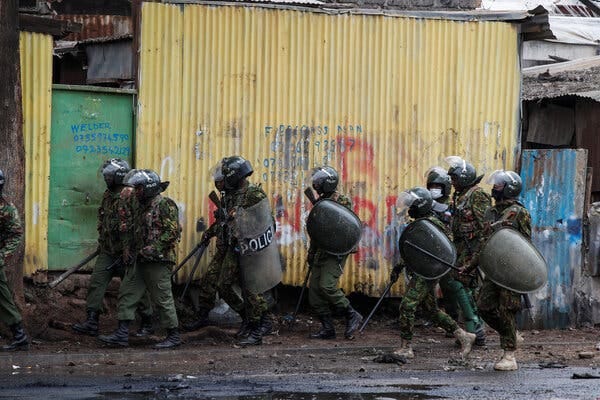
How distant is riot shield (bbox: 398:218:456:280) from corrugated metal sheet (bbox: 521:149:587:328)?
3099mm

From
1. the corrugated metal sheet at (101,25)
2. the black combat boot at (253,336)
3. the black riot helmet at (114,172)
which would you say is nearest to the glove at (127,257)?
the black riot helmet at (114,172)

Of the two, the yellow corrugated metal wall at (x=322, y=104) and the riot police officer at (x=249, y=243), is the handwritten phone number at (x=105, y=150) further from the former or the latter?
the riot police officer at (x=249, y=243)

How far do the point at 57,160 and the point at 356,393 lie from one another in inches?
202

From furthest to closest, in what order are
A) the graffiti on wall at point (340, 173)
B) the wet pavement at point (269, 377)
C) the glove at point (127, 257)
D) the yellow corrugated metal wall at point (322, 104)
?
the graffiti on wall at point (340, 173) → the yellow corrugated metal wall at point (322, 104) → the glove at point (127, 257) → the wet pavement at point (269, 377)

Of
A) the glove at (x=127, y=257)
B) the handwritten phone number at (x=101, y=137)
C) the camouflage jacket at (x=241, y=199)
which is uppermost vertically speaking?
the handwritten phone number at (x=101, y=137)

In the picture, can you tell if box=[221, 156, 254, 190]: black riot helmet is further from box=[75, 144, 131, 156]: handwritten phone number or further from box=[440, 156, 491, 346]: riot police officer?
box=[440, 156, 491, 346]: riot police officer

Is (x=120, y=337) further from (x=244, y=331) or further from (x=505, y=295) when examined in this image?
(x=505, y=295)

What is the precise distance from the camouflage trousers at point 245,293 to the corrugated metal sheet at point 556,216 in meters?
3.88

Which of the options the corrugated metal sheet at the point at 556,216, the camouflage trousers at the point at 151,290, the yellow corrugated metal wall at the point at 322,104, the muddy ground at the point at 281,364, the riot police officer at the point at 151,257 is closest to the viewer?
the muddy ground at the point at 281,364

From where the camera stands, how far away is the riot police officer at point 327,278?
12.7 m

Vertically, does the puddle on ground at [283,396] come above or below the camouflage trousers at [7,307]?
below

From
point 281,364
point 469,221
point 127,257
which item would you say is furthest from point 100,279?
point 469,221

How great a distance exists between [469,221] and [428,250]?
4.32 feet

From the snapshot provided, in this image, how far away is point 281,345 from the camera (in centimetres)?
1258
